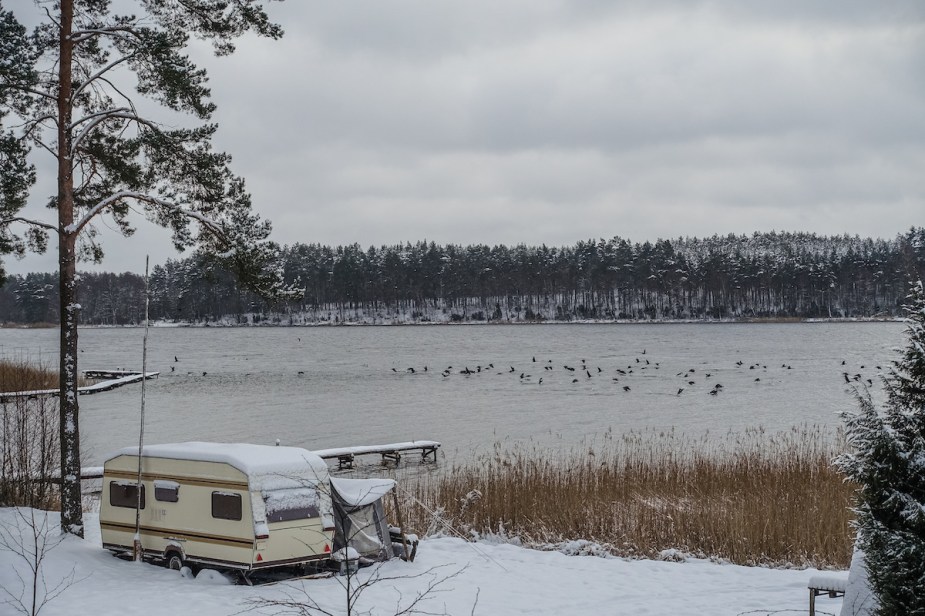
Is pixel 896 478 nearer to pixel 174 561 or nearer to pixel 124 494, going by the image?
pixel 174 561

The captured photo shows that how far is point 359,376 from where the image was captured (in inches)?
2074

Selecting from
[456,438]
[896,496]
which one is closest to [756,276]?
[456,438]

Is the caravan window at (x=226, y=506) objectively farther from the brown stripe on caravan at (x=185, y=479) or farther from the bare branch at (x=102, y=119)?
the bare branch at (x=102, y=119)

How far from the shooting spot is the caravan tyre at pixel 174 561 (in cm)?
1115

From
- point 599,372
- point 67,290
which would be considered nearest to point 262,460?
point 67,290

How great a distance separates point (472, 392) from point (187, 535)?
3232 cm

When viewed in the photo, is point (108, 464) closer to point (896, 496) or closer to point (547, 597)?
point (547, 597)

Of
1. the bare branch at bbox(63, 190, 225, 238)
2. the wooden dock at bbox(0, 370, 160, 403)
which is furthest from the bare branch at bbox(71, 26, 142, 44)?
the wooden dock at bbox(0, 370, 160, 403)

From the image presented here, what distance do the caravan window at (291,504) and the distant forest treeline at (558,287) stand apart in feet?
375

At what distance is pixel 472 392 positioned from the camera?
43000 mm

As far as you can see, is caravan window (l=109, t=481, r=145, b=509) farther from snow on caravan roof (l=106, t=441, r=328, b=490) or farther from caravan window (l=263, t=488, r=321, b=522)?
caravan window (l=263, t=488, r=321, b=522)

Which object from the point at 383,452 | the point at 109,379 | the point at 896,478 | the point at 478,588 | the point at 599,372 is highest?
the point at 896,478

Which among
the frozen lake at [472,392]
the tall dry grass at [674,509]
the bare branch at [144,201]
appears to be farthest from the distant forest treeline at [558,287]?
the bare branch at [144,201]

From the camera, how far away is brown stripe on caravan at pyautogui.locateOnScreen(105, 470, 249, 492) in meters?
10.5
